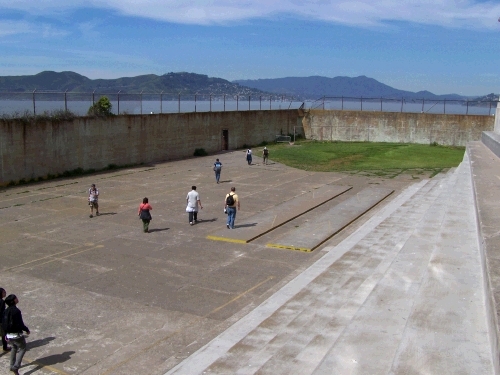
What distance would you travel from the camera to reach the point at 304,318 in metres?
9.06

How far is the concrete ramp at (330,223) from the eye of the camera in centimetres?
1579

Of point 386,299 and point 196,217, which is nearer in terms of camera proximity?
point 386,299

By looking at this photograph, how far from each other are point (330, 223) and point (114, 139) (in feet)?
59.0

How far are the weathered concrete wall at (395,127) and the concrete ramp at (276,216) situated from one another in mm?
23881

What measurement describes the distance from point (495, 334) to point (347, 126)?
45424mm

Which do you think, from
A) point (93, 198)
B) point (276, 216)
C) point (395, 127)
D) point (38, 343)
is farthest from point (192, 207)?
point (395, 127)

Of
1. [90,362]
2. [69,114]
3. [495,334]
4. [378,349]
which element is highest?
[69,114]

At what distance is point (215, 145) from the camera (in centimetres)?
4162

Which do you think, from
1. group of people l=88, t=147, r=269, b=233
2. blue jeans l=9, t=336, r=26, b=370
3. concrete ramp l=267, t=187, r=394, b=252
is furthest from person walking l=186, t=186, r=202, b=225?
blue jeans l=9, t=336, r=26, b=370

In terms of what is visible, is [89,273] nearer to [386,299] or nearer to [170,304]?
[170,304]

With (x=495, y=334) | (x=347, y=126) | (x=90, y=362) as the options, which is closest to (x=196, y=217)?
(x=90, y=362)

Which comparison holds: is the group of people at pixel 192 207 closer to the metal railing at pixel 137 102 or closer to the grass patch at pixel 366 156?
the metal railing at pixel 137 102

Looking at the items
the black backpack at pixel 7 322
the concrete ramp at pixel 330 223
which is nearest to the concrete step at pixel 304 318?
the concrete ramp at pixel 330 223

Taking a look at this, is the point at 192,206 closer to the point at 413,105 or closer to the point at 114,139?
the point at 114,139
